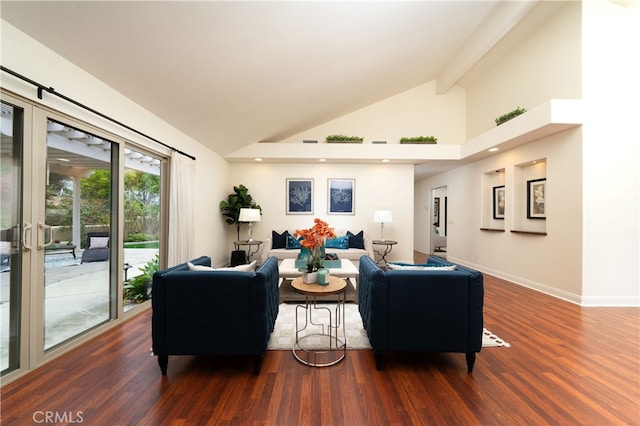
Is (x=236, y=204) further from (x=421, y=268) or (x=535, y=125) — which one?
(x=535, y=125)

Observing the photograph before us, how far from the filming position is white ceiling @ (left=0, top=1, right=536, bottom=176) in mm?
2184

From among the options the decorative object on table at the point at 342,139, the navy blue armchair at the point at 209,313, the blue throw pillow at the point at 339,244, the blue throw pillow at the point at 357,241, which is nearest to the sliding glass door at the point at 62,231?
the navy blue armchair at the point at 209,313

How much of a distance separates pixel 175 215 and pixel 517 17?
5.60m

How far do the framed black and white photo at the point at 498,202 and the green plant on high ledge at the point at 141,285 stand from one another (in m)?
6.38

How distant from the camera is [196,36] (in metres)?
2.55

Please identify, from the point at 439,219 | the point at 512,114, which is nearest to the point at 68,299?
the point at 512,114

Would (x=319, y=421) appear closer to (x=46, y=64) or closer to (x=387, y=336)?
(x=387, y=336)

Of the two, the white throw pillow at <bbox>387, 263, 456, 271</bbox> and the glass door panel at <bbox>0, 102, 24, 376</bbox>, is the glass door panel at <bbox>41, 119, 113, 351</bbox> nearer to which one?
the glass door panel at <bbox>0, 102, 24, 376</bbox>

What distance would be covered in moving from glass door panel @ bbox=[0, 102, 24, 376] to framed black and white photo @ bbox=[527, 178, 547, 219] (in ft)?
21.4

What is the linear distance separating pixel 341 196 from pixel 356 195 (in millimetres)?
373

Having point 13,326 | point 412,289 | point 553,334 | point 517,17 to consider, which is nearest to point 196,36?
point 13,326

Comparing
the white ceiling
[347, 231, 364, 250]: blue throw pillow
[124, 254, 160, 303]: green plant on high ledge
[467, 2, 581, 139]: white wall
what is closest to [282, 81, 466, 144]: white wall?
[467, 2, 581, 139]: white wall

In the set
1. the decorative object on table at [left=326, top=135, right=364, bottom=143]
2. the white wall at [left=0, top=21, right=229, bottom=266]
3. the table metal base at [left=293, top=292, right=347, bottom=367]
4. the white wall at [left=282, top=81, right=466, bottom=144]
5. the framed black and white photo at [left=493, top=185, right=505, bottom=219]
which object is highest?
the white wall at [left=282, top=81, right=466, bottom=144]

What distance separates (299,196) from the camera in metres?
6.54
